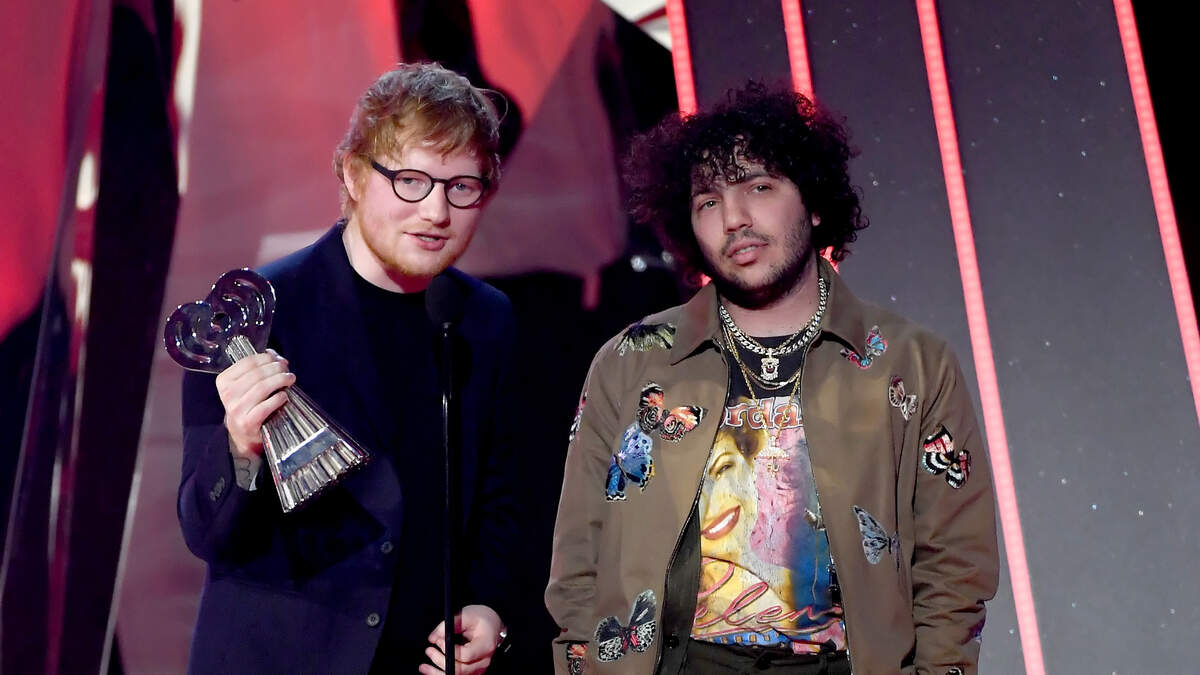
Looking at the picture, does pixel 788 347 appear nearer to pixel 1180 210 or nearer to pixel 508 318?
pixel 508 318

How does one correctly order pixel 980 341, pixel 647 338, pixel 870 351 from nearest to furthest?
pixel 870 351 → pixel 647 338 → pixel 980 341

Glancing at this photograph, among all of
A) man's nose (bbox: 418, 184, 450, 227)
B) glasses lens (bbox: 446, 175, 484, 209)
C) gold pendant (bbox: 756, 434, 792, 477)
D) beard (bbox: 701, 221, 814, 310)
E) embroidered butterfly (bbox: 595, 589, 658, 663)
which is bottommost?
embroidered butterfly (bbox: 595, 589, 658, 663)

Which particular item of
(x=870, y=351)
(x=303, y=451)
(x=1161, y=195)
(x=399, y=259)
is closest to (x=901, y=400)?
(x=870, y=351)

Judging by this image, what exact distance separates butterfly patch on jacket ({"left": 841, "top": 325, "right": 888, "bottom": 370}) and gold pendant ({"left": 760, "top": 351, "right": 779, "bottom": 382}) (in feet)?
0.49

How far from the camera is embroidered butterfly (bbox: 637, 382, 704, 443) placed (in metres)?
2.30

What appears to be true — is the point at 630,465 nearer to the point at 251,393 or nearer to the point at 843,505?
the point at 843,505

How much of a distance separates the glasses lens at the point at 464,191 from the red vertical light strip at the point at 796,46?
1.47 meters

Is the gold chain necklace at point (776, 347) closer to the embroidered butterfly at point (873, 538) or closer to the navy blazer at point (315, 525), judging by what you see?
the embroidered butterfly at point (873, 538)

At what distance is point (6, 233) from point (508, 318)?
129cm

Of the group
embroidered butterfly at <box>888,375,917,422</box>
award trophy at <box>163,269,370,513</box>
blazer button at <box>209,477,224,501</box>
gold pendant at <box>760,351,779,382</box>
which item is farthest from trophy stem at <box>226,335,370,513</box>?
embroidered butterfly at <box>888,375,917,422</box>

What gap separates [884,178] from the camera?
3.35m

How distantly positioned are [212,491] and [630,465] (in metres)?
0.87

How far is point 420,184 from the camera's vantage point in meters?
2.28

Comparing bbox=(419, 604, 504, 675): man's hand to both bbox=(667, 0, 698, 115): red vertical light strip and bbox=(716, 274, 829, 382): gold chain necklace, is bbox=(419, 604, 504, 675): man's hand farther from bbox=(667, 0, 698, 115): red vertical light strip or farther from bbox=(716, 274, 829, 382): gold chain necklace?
bbox=(667, 0, 698, 115): red vertical light strip
